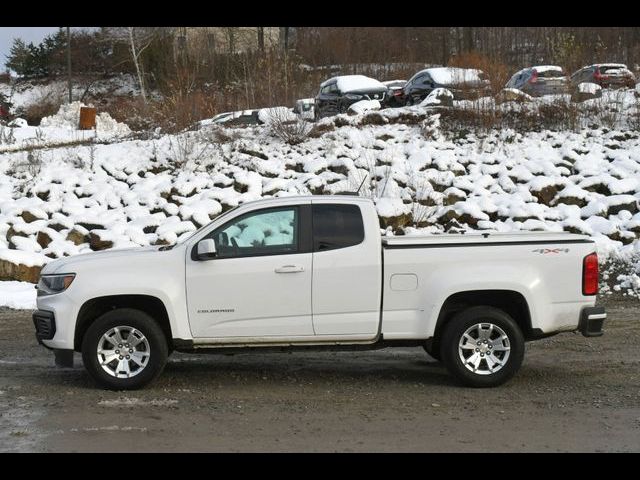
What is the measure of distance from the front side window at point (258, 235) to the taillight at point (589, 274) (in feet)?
9.27

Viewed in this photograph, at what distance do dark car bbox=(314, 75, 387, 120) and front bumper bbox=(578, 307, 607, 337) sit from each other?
19.4 metres

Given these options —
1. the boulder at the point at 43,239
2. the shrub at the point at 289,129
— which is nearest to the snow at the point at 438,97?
the shrub at the point at 289,129

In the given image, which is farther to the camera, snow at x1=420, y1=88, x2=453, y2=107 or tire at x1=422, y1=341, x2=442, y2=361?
snow at x1=420, y1=88, x2=453, y2=107

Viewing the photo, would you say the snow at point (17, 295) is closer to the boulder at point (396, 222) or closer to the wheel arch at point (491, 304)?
the boulder at point (396, 222)

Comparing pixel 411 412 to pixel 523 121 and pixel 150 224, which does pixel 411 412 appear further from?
pixel 523 121

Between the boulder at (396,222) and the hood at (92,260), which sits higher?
the hood at (92,260)

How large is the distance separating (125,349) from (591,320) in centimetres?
456

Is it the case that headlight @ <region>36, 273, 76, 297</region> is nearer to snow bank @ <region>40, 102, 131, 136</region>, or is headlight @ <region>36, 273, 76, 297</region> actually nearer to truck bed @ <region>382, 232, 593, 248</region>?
truck bed @ <region>382, 232, 593, 248</region>

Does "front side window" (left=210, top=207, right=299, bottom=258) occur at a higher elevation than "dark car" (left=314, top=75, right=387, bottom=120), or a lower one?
lower

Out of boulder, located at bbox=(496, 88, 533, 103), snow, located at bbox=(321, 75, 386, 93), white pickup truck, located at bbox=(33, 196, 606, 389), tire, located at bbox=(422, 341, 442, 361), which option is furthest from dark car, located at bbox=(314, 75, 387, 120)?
white pickup truck, located at bbox=(33, 196, 606, 389)

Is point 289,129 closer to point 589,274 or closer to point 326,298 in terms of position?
point 326,298

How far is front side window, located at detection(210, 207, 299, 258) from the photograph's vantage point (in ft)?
27.7

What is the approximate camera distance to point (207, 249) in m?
8.23

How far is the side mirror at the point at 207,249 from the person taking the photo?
8.22 m
